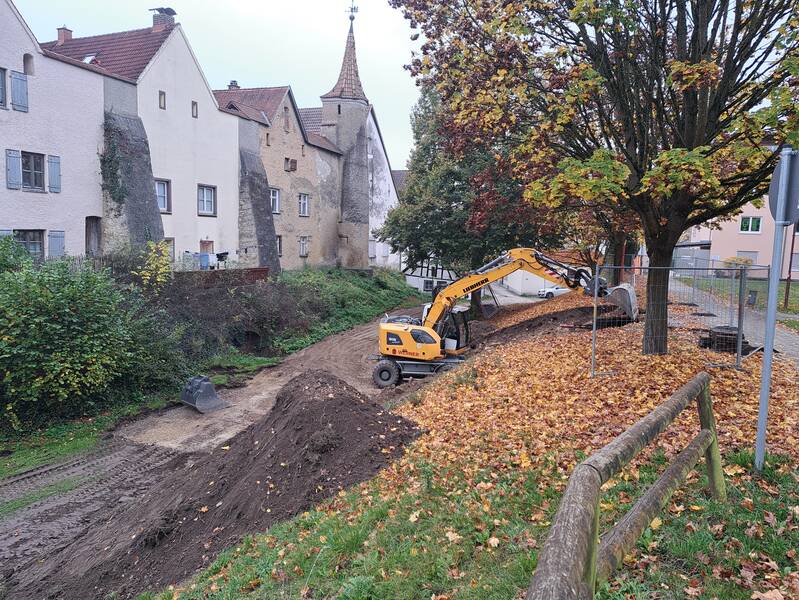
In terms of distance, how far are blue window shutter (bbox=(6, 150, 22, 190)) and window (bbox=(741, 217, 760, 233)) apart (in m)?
45.7

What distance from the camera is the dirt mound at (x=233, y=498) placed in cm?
752

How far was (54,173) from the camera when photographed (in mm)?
21906

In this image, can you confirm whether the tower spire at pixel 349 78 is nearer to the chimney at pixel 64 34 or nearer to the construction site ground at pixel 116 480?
the chimney at pixel 64 34

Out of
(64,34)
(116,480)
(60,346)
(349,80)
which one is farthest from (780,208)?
(349,80)

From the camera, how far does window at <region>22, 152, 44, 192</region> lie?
69.1 feet

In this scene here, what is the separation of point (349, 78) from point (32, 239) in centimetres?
2726

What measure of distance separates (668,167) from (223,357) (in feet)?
59.8

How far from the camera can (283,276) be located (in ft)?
105

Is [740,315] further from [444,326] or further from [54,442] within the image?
[54,442]

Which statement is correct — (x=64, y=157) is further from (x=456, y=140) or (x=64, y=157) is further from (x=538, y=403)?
(x=538, y=403)

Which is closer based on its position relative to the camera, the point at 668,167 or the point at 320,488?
the point at 320,488

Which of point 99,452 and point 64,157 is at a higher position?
point 64,157

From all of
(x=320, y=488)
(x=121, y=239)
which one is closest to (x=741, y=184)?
(x=320, y=488)

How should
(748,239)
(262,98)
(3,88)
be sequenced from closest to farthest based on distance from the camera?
(3,88), (262,98), (748,239)
